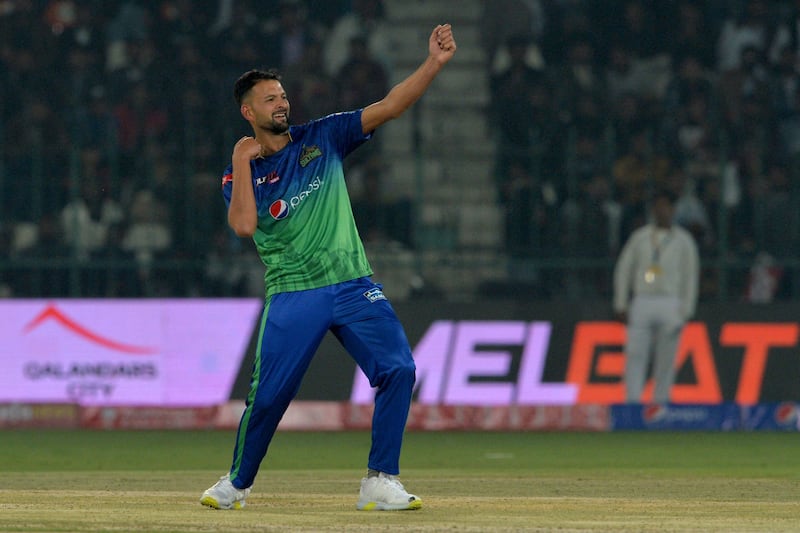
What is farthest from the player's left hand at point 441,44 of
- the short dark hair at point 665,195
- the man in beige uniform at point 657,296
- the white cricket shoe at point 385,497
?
the short dark hair at point 665,195

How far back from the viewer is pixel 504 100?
52.7 ft

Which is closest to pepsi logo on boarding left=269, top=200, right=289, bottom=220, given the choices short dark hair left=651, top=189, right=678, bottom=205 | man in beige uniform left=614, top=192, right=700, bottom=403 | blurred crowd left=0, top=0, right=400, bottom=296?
man in beige uniform left=614, top=192, right=700, bottom=403

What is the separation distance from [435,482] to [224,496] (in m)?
2.16

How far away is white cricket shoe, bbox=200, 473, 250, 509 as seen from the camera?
696 centimetres

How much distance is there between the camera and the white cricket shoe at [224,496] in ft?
22.9

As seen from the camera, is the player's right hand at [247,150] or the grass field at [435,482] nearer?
the grass field at [435,482]

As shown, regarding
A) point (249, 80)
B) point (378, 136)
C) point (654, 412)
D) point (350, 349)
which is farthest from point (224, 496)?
point (378, 136)

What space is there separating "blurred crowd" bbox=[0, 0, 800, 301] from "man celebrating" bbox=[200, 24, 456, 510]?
25.5ft

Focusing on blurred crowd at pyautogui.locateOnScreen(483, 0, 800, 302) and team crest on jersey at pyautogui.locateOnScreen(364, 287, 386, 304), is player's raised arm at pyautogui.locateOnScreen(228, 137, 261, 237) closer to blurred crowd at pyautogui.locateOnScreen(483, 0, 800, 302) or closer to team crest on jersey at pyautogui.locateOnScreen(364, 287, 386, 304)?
team crest on jersey at pyautogui.locateOnScreen(364, 287, 386, 304)

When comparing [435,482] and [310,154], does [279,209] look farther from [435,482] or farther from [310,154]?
[435,482]

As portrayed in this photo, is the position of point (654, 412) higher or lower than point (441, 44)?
lower

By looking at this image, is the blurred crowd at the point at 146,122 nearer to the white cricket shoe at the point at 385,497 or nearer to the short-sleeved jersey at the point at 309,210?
the short-sleeved jersey at the point at 309,210

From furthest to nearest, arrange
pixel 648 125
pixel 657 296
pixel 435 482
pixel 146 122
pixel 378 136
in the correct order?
1. pixel 378 136
2. pixel 146 122
3. pixel 648 125
4. pixel 657 296
5. pixel 435 482

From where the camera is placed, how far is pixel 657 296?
14.4 meters
